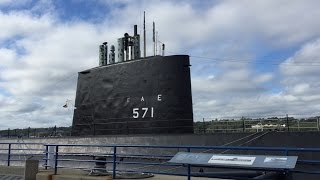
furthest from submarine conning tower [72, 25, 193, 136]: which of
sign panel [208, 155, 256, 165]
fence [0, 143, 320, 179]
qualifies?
sign panel [208, 155, 256, 165]

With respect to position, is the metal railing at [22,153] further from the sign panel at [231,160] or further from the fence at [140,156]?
the sign panel at [231,160]

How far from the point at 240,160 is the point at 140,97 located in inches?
378

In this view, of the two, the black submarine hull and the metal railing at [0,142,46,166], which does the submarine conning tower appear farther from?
the metal railing at [0,142,46,166]

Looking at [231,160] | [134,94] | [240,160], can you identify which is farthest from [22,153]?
[240,160]

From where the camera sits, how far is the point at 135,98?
17.7m

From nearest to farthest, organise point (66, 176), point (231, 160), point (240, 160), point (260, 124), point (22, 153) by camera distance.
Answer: point (240, 160)
point (231, 160)
point (66, 176)
point (260, 124)
point (22, 153)

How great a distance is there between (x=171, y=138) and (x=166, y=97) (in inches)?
65.0

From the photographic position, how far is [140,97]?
17578 mm

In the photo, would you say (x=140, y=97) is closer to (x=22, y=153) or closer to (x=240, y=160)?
(x=240, y=160)

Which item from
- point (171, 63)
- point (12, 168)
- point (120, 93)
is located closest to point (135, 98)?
point (120, 93)

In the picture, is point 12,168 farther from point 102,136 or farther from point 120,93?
point 120,93

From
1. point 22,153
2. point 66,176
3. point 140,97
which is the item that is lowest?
point 66,176

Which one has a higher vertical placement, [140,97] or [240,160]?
[140,97]

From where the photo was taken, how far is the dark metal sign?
771 centimetres
